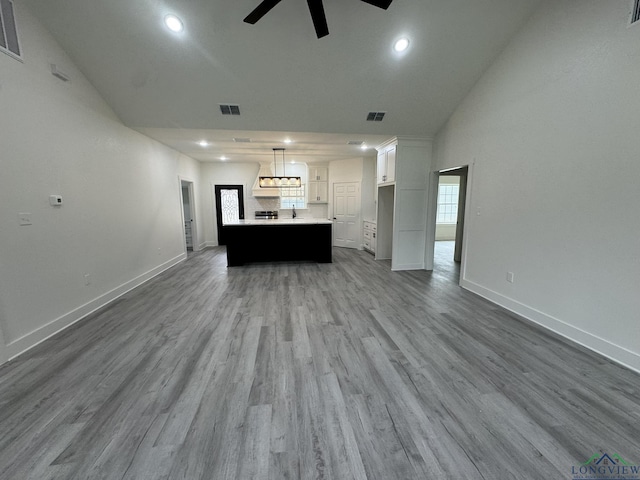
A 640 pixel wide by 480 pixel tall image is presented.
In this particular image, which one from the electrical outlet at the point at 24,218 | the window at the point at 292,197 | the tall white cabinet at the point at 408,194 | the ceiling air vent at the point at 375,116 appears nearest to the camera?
the electrical outlet at the point at 24,218

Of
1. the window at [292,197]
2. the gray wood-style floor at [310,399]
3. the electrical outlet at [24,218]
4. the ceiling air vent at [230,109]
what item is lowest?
the gray wood-style floor at [310,399]

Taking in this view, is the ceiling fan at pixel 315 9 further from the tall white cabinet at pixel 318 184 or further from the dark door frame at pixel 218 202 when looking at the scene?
the dark door frame at pixel 218 202

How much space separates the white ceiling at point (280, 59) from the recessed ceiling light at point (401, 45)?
7cm

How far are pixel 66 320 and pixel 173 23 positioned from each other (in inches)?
139

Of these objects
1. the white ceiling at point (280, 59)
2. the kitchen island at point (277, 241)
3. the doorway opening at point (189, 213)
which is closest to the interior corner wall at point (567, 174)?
the white ceiling at point (280, 59)

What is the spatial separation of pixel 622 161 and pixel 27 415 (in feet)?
15.9

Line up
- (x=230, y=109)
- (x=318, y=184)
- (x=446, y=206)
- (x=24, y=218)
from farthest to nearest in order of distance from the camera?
(x=446, y=206)
(x=318, y=184)
(x=230, y=109)
(x=24, y=218)

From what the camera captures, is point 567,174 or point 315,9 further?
A: point 567,174

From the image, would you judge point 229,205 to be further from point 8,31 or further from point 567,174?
point 567,174

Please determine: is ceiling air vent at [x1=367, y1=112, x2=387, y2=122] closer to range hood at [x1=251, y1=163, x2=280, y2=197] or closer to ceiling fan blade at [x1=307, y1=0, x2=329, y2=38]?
ceiling fan blade at [x1=307, y1=0, x2=329, y2=38]

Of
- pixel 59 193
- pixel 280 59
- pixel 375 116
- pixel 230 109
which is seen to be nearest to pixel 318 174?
pixel 375 116

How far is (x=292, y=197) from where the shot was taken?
25.7 feet

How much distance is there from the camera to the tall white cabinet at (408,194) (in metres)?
4.89

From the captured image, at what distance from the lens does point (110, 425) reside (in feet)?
5.07
